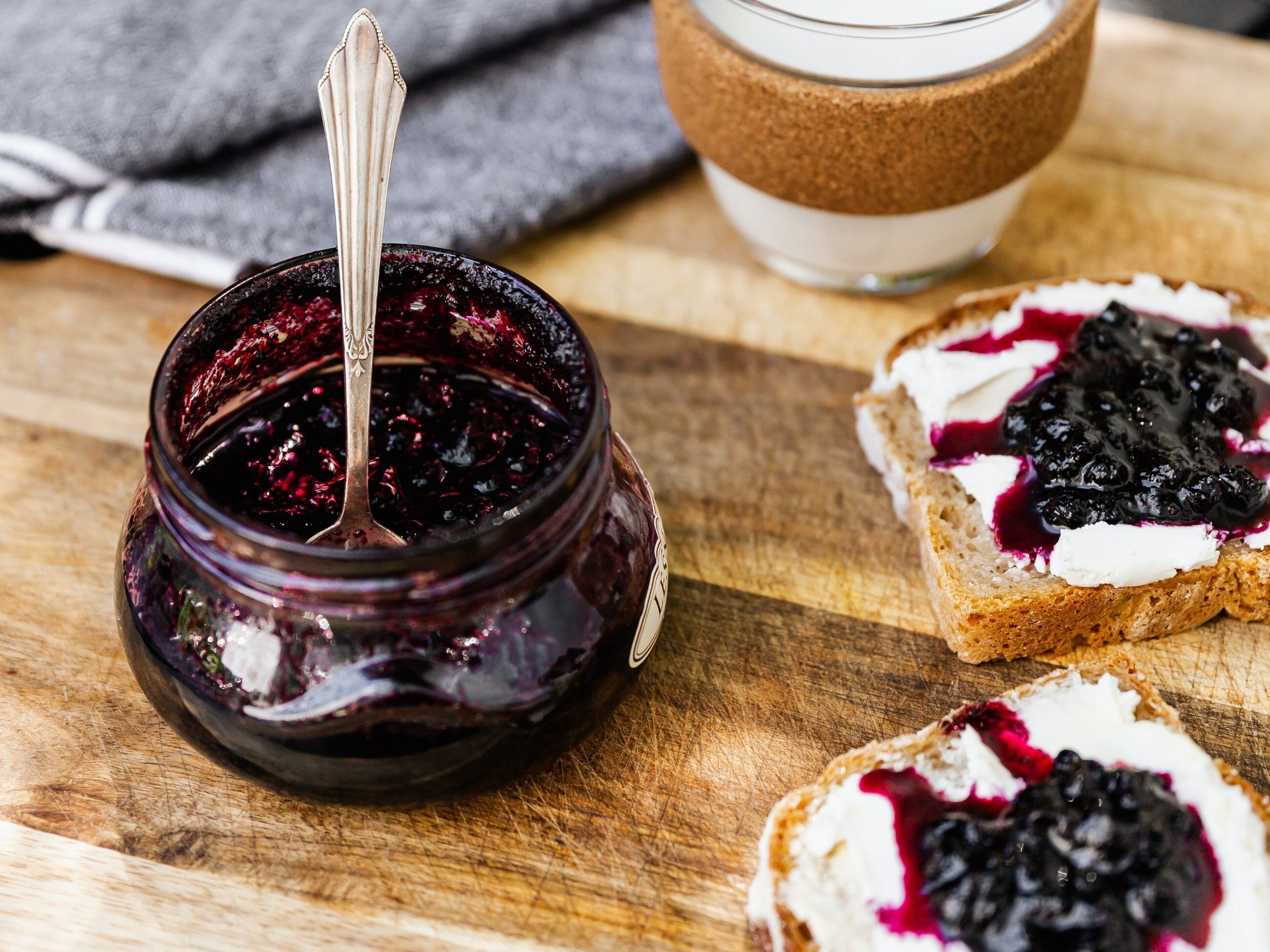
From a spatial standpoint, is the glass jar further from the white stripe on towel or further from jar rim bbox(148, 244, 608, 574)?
the white stripe on towel

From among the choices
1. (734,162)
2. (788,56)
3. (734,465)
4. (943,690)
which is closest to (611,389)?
(734,465)

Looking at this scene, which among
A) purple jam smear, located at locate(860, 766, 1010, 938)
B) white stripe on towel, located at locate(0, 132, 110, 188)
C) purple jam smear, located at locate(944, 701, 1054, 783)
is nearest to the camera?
purple jam smear, located at locate(860, 766, 1010, 938)

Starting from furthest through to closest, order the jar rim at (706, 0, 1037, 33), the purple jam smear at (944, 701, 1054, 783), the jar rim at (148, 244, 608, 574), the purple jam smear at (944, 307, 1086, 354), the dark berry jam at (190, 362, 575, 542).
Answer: the purple jam smear at (944, 307, 1086, 354), the jar rim at (706, 0, 1037, 33), the dark berry jam at (190, 362, 575, 542), the purple jam smear at (944, 701, 1054, 783), the jar rim at (148, 244, 608, 574)

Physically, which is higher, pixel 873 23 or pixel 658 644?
pixel 873 23

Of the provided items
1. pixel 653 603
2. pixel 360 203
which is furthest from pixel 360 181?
pixel 653 603

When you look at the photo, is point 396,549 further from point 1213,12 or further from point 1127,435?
point 1213,12

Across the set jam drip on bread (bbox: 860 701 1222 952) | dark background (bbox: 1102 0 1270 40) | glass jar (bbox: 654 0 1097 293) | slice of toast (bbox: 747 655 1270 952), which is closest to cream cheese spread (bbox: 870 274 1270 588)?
slice of toast (bbox: 747 655 1270 952)

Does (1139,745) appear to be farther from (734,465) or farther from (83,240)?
(83,240)
